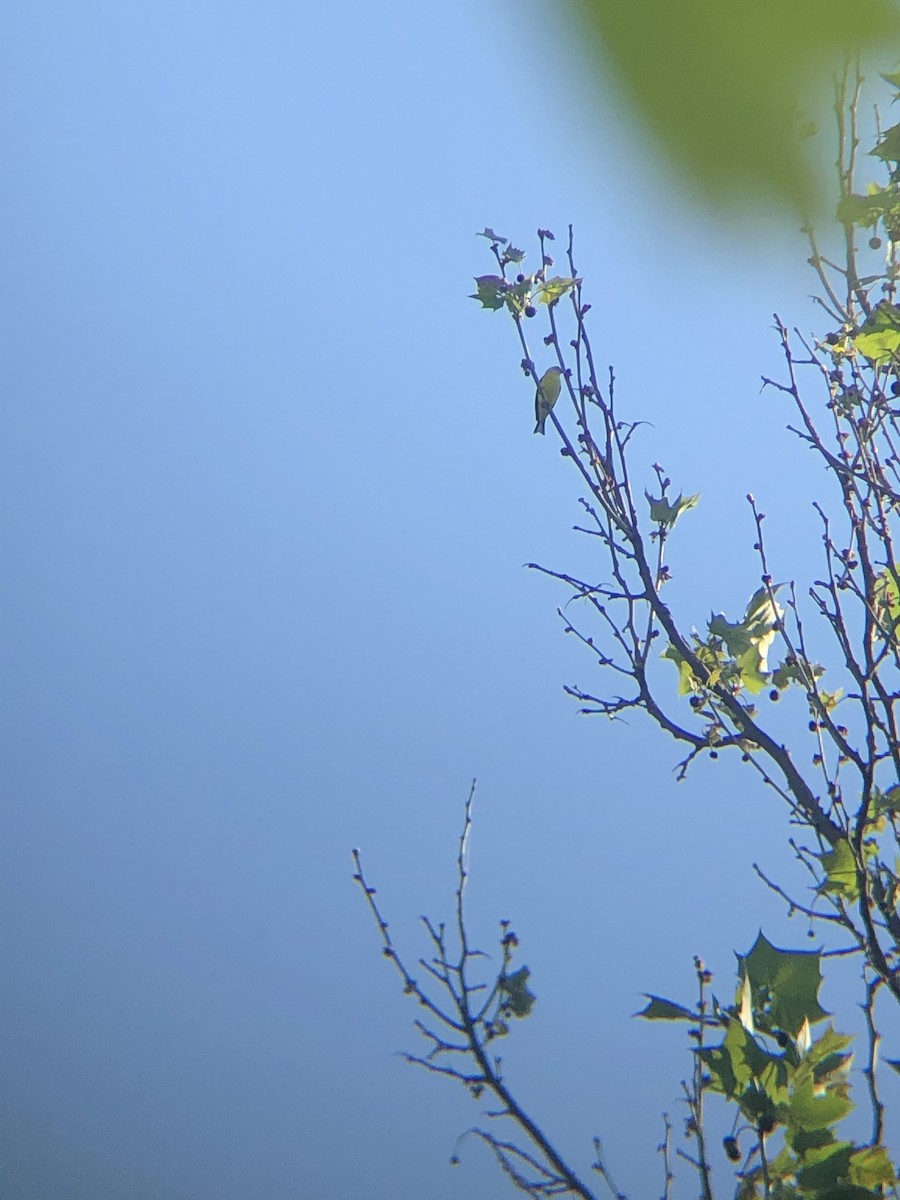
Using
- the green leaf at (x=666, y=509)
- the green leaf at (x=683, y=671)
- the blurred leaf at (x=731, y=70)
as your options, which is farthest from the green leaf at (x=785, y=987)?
the blurred leaf at (x=731, y=70)

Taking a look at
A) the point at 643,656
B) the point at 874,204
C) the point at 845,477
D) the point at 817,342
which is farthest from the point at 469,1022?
the point at 817,342

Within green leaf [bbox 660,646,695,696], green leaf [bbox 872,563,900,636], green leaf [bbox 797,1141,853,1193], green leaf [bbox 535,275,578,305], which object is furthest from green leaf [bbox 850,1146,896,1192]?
green leaf [bbox 535,275,578,305]

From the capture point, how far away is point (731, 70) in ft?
0.75

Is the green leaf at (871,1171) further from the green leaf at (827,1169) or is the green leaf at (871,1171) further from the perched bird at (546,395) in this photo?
the perched bird at (546,395)

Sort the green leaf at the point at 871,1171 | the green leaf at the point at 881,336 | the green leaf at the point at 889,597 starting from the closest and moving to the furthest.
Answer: the green leaf at the point at 871,1171 → the green leaf at the point at 881,336 → the green leaf at the point at 889,597

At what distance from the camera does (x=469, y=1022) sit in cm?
102

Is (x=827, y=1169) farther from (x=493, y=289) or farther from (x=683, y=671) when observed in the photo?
(x=493, y=289)

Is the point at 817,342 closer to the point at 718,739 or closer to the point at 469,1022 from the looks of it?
the point at 718,739

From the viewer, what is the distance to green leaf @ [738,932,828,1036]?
875 millimetres

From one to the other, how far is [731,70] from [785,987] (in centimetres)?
79

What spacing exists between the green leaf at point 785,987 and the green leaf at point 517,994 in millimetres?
334

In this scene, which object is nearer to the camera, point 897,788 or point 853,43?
point 853,43

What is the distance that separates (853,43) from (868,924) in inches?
34.8

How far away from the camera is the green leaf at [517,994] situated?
1.20m
